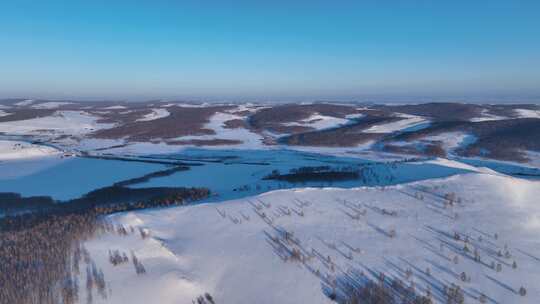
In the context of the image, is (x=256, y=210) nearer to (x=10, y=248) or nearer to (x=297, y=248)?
(x=297, y=248)

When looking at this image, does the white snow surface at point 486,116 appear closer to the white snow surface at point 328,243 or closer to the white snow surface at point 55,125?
the white snow surface at point 328,243

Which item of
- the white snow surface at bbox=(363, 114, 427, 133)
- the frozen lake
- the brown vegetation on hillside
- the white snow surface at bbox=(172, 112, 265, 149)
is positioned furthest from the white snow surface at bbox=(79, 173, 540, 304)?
the brown vegetation on hillside

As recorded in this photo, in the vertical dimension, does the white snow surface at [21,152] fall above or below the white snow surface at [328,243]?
below

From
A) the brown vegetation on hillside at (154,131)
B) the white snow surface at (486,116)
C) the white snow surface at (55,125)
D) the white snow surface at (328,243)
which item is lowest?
the white snow surface at (55,125)

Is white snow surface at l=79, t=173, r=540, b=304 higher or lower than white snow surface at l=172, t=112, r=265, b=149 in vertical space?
higher

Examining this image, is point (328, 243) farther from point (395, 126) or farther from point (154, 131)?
point (154, 131)

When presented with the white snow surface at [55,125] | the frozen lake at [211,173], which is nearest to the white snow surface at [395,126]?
the frozen lake at [211,173]

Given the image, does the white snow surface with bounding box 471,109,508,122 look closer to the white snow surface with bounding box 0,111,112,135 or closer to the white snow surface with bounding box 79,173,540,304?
the white snow surface with bounding box 79,173,540,304

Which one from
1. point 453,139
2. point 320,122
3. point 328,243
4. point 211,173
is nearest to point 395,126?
point 453,139
